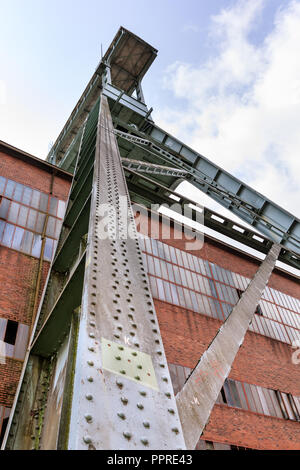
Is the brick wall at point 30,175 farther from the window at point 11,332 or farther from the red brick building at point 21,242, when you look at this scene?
the window at point 11,332

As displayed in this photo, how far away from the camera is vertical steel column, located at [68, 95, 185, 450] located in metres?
1.08

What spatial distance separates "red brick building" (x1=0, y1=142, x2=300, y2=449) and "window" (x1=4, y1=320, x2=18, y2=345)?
0.02 meters

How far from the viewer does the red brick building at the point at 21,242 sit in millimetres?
7689

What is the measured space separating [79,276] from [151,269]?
10950 mm

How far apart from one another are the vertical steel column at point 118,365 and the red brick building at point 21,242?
6.50m

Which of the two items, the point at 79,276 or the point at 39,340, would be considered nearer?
the point at 79,276

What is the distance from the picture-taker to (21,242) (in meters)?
9.87

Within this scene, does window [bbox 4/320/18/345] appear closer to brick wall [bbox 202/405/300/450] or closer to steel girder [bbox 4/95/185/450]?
steel girder [bbox 4/95/185/450]

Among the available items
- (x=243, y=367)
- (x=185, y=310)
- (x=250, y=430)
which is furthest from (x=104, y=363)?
(x=243, y=367)

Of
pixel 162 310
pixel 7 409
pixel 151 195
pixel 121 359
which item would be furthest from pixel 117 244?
pixel 162 310

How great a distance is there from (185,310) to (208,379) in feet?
37.2

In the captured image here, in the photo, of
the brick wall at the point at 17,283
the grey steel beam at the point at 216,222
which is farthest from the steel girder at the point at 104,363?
the brick wall at the point at 17,283
